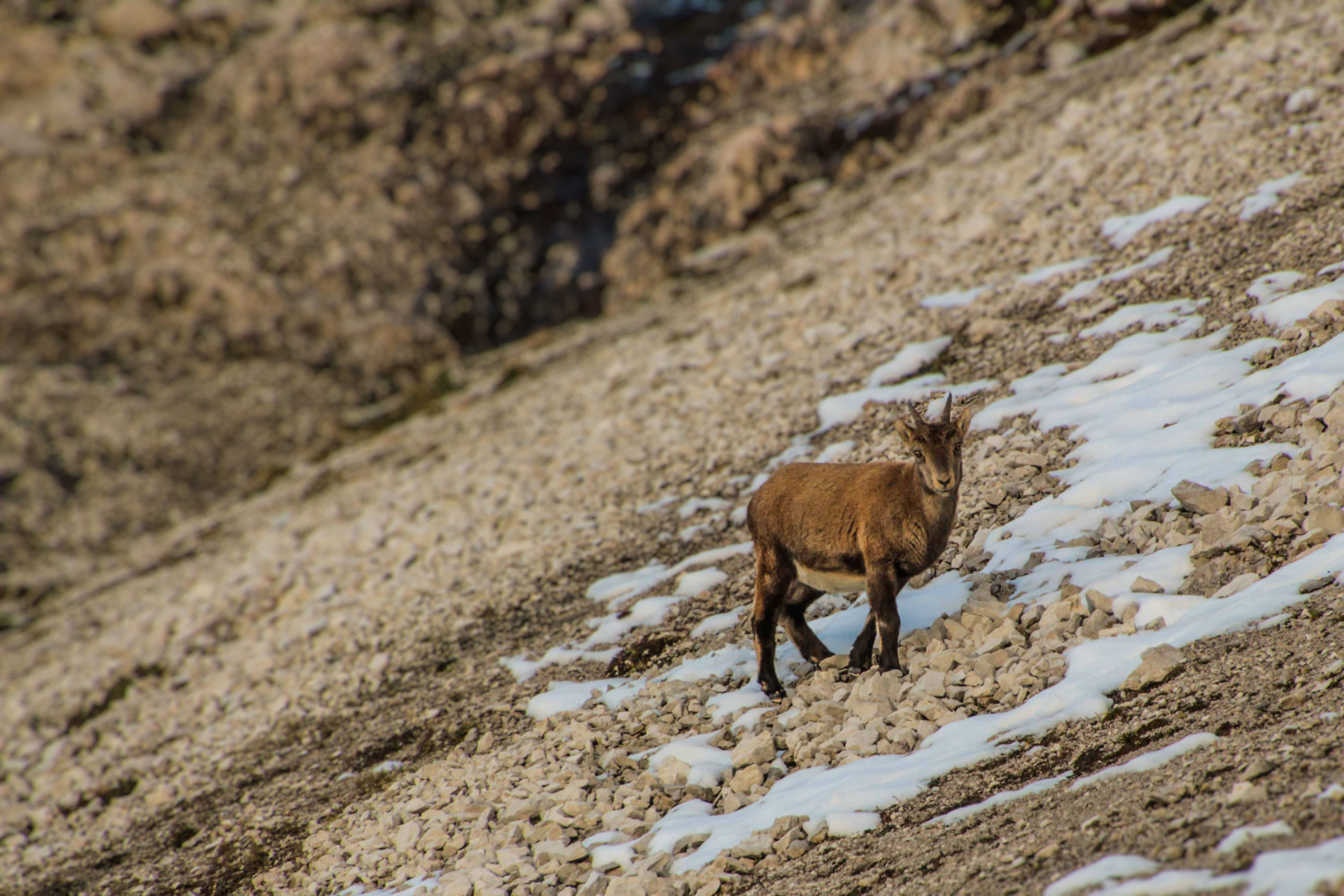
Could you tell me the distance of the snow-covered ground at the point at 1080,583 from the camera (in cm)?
845

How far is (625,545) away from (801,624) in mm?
6401

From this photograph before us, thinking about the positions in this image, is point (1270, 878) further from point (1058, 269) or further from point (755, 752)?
point (1058, 269)

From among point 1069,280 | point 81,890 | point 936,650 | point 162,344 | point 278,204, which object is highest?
point 278,204

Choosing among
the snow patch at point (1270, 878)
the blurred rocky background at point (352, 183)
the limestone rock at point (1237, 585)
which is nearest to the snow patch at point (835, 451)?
the limestone rock at point (1237, 585)

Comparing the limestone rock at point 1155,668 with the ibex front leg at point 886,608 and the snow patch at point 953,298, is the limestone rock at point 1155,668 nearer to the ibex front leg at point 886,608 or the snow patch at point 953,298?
the ibex front leg at point 886,608

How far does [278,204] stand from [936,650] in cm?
3449

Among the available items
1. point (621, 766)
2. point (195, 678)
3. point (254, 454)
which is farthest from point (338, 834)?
point (254, 454)

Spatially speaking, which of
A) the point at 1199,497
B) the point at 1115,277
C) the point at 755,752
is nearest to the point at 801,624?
the point at 755,752

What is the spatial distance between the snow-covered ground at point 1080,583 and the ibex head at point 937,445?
164 centimetres

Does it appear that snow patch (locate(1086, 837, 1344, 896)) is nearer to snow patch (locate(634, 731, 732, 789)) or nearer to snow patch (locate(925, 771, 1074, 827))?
snow patch (locate(925, 771, 1074, 827))

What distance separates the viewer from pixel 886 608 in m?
9.96

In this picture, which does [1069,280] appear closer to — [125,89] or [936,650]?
[936,650]

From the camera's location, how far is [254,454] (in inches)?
1296

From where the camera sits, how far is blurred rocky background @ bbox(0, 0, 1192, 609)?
3159 cm
